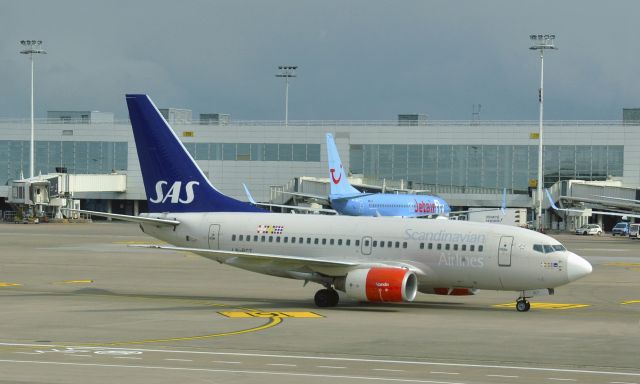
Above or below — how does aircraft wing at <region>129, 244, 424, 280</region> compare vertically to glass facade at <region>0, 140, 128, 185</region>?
below

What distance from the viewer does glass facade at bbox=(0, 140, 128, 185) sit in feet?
551

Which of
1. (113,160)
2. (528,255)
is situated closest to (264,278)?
(528,255)

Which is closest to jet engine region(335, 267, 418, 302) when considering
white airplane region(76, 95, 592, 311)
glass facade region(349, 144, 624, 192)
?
white airplane region(76, 95, 592, 311)

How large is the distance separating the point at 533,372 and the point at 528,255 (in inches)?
577

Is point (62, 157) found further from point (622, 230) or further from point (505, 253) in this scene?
point (505, 253)

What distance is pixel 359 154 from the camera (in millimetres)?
162500

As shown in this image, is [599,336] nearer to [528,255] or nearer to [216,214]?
[528,255]

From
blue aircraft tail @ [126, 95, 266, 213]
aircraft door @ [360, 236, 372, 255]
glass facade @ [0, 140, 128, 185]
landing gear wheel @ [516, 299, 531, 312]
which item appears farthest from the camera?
glass facade @ [0, 140, 128, 185]

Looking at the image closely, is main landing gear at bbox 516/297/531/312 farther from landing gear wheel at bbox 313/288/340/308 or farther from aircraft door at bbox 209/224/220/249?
aircraft door at bbox 209/224/220/249

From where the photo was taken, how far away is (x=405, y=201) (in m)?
122

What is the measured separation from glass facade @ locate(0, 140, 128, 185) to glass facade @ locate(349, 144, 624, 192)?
36169 millimetres

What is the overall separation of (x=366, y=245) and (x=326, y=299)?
270 centimetres

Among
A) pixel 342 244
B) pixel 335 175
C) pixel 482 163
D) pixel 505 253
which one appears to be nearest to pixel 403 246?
pixel 342 244

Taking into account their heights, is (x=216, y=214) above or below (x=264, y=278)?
above
